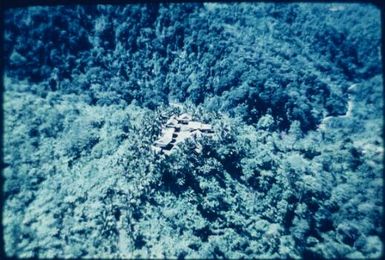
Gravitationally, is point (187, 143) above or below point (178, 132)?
above

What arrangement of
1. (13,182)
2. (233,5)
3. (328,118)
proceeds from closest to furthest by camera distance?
1. (13,182)
2. (328,118)
3. (233,5)

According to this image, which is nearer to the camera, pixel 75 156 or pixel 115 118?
pixel 75 156

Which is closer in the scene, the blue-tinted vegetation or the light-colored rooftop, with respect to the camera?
the blue-tinted vegetation

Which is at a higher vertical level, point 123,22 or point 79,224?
point 123,22

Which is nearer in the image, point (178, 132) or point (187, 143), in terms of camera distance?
point (187, 143)

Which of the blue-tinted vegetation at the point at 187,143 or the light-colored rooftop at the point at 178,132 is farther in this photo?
the light-colored rooftop at the point at 178,132

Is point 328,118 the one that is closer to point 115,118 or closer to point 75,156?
point 115,118

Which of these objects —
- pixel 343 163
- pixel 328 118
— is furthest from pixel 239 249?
pixel 328 118

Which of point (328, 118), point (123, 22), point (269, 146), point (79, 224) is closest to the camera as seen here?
point (79, 224)
